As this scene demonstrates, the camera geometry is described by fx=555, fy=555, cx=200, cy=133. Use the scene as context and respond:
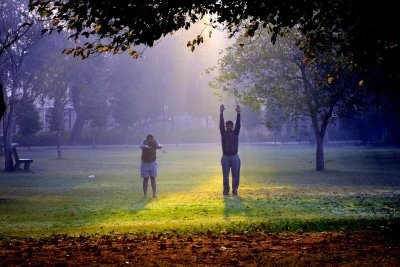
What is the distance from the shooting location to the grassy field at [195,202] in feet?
38.7

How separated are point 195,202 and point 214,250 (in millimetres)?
9149

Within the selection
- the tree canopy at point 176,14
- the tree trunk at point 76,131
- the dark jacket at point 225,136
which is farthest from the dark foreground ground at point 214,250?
the tree trunk at point 76,131

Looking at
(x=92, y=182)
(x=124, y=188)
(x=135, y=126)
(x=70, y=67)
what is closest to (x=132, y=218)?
(x=124, y=188)

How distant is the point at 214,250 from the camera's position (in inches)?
326

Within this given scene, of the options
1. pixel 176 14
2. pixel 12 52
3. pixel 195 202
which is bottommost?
pixel 195 202

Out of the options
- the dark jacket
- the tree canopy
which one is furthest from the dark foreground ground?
the dark jacket

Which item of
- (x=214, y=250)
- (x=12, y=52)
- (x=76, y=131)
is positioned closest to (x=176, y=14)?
(x=214, y=250)

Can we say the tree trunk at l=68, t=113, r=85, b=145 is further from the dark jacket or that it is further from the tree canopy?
the tree canopy

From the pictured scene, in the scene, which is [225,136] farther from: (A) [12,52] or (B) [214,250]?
(A) [12,52]

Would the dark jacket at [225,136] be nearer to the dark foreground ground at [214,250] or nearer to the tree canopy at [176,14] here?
the tree canopy at [176,14]

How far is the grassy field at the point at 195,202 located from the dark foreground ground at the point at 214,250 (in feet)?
4.10

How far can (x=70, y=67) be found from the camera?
72.1 meters

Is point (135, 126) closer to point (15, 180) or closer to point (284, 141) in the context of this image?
point (284, 141)

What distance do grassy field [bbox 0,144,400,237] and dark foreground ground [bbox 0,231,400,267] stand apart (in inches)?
49.2
